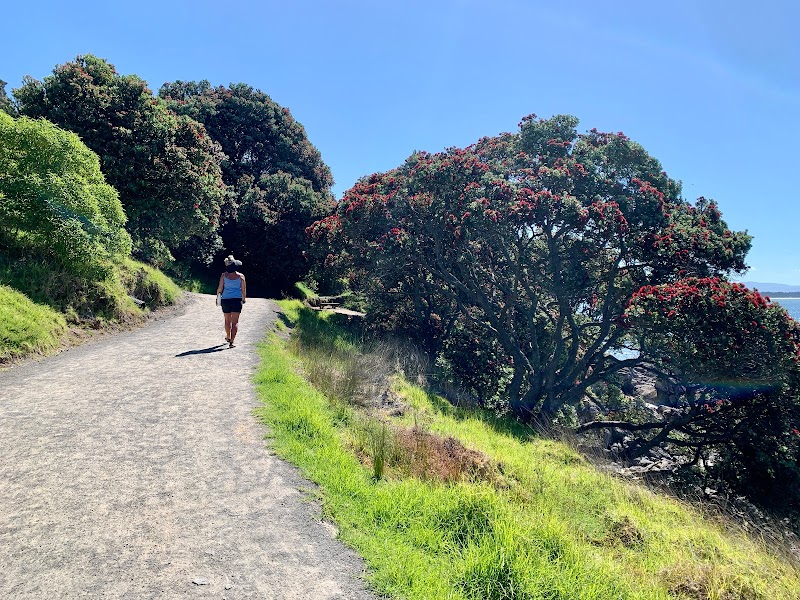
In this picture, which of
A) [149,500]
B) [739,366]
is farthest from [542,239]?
[149,500]

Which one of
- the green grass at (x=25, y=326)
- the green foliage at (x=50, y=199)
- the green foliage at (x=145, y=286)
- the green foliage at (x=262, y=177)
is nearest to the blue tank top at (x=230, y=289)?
the green foliage at (x=50, y=199)

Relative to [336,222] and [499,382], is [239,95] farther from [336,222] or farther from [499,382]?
[499,382]

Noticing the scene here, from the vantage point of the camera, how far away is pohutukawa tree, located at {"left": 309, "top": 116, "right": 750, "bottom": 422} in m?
13.1

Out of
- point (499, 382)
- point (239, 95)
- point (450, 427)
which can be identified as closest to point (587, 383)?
point (499, 382)

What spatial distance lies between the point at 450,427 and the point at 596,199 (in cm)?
845

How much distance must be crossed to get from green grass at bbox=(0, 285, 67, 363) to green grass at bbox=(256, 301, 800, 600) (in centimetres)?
397

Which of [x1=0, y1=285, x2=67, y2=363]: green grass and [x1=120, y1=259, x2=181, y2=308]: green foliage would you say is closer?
[x1=0, y1=285, x2=67, y2=363]: green grass

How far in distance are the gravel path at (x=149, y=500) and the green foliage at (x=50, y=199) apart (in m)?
3.78

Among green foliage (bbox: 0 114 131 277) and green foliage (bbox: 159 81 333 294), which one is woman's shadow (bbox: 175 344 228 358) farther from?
green foliage (bbox: 159 81 333 294)

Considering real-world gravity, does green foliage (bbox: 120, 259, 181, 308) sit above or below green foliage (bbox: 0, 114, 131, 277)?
below

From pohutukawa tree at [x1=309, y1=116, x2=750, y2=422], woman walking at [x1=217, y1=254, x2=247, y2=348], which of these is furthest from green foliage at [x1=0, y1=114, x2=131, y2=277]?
pohutukawa tree at [x1=309, y1=116, x2=750, y2=422]

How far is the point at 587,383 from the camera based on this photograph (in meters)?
14.5

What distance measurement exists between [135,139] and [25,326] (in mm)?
10779

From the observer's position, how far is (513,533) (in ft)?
12.2
